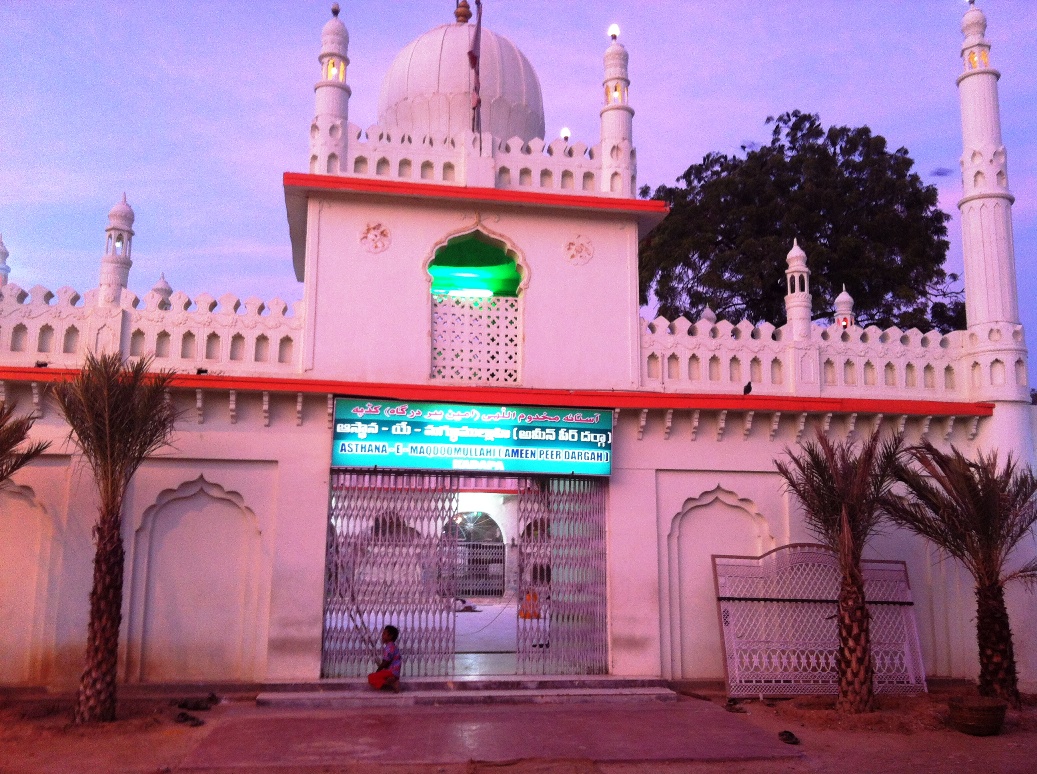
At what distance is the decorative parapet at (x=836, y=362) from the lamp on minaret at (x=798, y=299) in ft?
0.44

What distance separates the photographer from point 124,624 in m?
10.7

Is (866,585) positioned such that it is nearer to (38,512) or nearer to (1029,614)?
(1029,614)

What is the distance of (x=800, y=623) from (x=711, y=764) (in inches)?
138

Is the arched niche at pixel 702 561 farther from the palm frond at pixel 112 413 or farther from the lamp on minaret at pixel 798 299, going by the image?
the palm frond at pixel 112 413

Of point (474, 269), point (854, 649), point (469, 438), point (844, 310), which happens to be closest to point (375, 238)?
point (474, 269)

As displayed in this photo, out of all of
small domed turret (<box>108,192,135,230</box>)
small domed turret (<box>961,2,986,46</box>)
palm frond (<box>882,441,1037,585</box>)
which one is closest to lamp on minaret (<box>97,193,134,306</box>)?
small domed turret (<box>108,192,135,230</box>)

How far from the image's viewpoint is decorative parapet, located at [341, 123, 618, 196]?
12062 mm

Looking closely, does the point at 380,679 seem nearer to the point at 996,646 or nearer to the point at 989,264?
the point at 996,646

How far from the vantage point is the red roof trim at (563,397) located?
10875mm

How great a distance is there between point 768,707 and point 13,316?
10180mm

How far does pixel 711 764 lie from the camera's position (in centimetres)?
832

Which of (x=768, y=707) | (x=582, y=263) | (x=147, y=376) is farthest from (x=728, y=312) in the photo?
(x=147, y=376)

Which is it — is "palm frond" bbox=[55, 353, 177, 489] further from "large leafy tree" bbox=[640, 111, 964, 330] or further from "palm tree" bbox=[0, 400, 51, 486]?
"large leafy tree" bbox=[640, 111, 964, 330]

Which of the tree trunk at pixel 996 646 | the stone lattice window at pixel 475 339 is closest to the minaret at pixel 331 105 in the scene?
the stone lattice window at pixel 475 339
